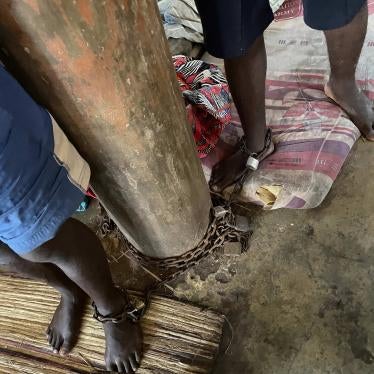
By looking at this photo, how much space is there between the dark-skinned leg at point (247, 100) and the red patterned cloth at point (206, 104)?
0.12 metres

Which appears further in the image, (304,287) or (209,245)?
(209,245)

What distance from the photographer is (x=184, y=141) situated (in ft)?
3.96

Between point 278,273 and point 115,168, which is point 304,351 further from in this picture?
point 115,168

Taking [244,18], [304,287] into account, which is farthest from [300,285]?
[244,18]

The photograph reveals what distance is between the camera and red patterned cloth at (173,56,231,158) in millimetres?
1733

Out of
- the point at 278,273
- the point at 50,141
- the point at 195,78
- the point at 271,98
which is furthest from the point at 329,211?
the point at 50,141

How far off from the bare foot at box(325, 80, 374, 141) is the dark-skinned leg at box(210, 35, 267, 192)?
1.14 ft

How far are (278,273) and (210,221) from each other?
0.94 feet

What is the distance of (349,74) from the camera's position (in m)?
1.64

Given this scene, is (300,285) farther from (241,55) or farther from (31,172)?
(31,172)

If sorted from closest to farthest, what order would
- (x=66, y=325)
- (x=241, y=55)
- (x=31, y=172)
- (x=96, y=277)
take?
(x=31, y=172) → (x=96, y=277) → (x=241, y=55) → (x=66, y=325)

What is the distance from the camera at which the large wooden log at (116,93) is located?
783mm

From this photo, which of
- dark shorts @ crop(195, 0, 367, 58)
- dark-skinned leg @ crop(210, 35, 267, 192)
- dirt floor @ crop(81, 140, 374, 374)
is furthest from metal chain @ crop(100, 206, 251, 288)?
dark shorts @ crop(195, 0, 367, 58)

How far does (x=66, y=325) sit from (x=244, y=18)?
43.3 inches
